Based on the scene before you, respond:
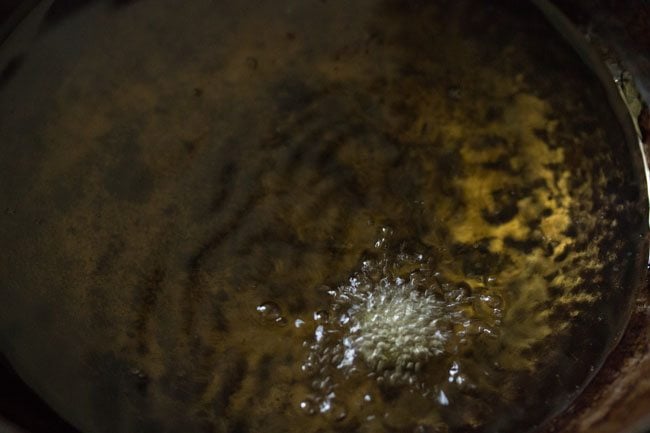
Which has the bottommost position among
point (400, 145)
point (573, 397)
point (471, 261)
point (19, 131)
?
point (573, 397)

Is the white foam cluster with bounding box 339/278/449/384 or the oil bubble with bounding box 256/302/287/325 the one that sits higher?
the oil bubble with bounding box 256/302/287/325

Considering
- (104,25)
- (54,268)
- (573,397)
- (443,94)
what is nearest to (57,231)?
(54,268)

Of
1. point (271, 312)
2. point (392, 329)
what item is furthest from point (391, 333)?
point (271, 312)

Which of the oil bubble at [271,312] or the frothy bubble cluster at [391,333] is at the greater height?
the oil bubble at [271,312]

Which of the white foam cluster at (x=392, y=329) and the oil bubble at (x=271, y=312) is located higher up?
the oil bubble at (x=271, y=312)

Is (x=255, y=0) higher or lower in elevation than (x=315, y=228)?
higher

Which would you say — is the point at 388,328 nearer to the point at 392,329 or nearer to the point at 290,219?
the point at 392,329

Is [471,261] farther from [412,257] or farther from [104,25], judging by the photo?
[104,25]

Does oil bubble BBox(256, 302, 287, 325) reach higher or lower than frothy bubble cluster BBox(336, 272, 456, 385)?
higher
